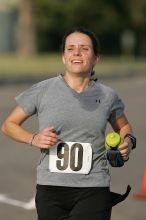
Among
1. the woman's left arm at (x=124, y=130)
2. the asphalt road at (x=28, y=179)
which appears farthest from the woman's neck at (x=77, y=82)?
the asphalt road at (x=28, y=179)

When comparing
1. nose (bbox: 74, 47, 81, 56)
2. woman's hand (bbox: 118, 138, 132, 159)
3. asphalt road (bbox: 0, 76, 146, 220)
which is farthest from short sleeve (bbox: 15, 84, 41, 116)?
asphalt road (bbox: 0, 76, 146, 220)

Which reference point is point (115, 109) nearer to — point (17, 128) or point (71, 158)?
point (71, 158)

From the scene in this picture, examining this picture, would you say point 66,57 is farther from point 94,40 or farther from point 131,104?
point 131,104

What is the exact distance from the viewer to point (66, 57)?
14.0 feet

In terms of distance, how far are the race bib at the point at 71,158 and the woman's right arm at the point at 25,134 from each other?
0.14 m

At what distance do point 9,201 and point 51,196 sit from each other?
Answer: 130 inches

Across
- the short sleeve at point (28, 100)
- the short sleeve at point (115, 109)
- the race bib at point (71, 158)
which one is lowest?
the race bib at point (71, 158)

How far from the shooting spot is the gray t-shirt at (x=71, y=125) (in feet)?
13.7

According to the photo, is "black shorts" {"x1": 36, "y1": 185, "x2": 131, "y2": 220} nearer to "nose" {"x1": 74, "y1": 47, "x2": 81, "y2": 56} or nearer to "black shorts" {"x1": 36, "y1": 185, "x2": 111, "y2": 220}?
"black shorts" {"x1": 36, "y1": 185, "x2": 111, "y2": 220}

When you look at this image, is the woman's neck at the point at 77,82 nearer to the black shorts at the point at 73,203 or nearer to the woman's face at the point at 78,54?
the woman's face at the point at 78,54

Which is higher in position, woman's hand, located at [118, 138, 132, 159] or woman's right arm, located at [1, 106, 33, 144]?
woman's right arm, located at [1, 106, 33, 144]

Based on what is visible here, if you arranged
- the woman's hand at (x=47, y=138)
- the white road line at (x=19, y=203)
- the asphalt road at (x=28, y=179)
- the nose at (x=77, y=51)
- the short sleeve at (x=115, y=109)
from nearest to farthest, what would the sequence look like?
the woman's hand at (x=47, y=138)
the nose at (x=77, y=51)
the short sleeve at (x=115, y=109)
the asphalt road at (x=28, y=179)
the white road line at (x=19, y=203)

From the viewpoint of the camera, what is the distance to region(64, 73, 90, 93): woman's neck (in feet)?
14.0

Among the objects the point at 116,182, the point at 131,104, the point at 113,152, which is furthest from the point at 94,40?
the point at 131,104
